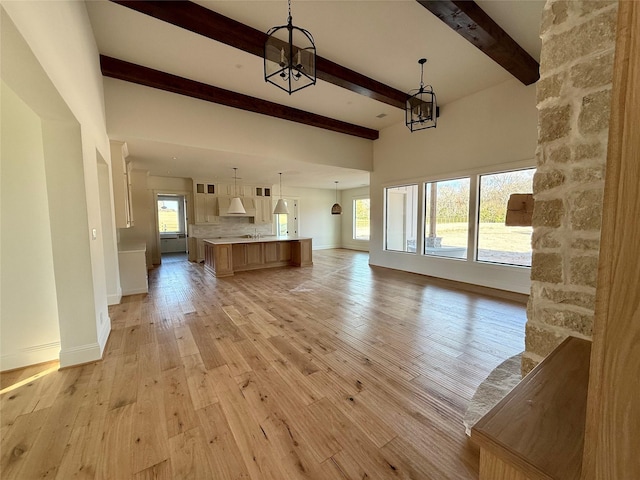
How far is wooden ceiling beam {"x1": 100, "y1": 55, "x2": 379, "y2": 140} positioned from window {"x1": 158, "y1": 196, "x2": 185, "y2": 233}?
7.23 meters

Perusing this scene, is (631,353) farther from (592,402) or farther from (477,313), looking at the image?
(477,313)

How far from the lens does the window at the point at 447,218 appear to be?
5.23 m

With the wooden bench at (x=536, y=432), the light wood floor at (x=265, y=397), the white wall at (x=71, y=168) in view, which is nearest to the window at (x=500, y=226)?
the light wood floor at (x=265, y=397)

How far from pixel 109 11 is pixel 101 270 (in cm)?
278

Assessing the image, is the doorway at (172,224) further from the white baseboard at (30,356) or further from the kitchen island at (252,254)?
the white baseboard at (30,356)

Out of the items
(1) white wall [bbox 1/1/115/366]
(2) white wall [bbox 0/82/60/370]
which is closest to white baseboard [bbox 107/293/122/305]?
(1) white wall [bbox 1/1/115/366]

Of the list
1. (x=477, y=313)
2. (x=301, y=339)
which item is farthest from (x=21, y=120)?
(x=477, y=313)

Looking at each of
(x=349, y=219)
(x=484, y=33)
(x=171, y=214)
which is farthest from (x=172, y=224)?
(x=484, y=33)

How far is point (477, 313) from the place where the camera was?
3645mm

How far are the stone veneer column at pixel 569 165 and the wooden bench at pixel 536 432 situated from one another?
0.74 m

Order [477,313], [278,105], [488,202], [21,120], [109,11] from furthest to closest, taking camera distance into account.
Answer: [278,105] < [488,202] < [477,313] < [109,11] < [21,120]

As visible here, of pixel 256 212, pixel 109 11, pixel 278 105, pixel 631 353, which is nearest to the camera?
pixel 631 353

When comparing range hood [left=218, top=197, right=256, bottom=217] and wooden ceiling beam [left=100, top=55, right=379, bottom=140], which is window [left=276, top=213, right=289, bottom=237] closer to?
range hood [left=218, top=197, right=256, bottom=217]

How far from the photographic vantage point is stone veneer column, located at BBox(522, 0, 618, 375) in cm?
129
